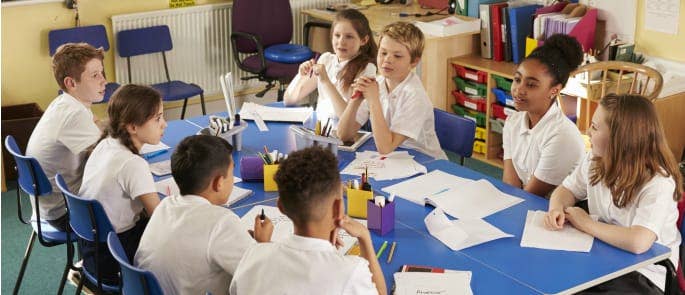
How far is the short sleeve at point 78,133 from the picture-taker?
3.49 metres

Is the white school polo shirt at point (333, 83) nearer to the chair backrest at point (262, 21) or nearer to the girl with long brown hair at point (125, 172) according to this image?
the girl with long brown hair at point (125, 172)

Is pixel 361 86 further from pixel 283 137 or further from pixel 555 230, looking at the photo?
pixel 555 230

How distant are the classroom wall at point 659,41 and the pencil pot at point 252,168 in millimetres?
2763

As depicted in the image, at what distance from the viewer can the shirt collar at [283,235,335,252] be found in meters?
2.16

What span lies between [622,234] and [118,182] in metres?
1.62

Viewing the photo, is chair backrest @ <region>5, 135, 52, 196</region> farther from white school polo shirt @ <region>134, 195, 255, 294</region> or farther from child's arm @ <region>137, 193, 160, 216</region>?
white school polo shirt @ <region>134, 195, 255, 294</region>

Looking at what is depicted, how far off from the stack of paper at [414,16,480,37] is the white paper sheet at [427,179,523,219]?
Answer: 100 inches

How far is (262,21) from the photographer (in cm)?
621

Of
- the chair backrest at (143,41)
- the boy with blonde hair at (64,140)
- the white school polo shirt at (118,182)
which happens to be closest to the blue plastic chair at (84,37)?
the chair backrest at (143,41)

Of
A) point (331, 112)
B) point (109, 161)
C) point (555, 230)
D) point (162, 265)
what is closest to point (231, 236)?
point (162, 265)

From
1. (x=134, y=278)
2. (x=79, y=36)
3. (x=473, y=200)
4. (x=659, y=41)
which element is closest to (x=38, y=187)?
(x=134, y=278)

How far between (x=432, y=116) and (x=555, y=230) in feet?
3.70

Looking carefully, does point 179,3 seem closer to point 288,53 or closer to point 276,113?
point 288,53

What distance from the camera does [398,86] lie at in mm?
3811
